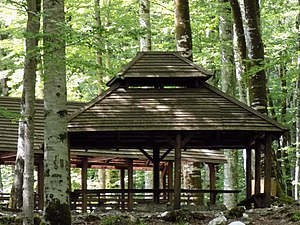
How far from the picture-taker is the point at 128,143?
683 inches

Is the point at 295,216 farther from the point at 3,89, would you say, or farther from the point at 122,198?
the point at 3,89

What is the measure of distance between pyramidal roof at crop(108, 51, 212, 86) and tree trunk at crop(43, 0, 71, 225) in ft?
16.6

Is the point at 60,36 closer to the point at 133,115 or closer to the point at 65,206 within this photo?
the point at 65,206

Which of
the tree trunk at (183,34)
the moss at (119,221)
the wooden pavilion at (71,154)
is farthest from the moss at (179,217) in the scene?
the tree trunk at (183,34)

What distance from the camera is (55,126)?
1070 cm

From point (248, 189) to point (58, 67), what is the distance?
27.8 feet

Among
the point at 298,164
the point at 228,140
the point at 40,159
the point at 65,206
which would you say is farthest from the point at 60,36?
the point at 298,164

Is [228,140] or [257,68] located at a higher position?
[257,68]

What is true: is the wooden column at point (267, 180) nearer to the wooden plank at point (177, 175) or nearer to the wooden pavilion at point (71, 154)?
the wooden plank at point (177, 175)

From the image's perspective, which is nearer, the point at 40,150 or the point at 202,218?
the point at 202,218

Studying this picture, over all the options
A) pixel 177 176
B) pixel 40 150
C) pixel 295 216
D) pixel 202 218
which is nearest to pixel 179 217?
pixel 202 218

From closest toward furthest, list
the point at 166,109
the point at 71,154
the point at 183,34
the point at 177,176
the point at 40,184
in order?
the point at 177,176
the point at 166,109
the point at 183,34
the point at 40,184
the point at 71,154

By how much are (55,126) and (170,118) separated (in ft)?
17.3

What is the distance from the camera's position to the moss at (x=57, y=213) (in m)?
10.6
